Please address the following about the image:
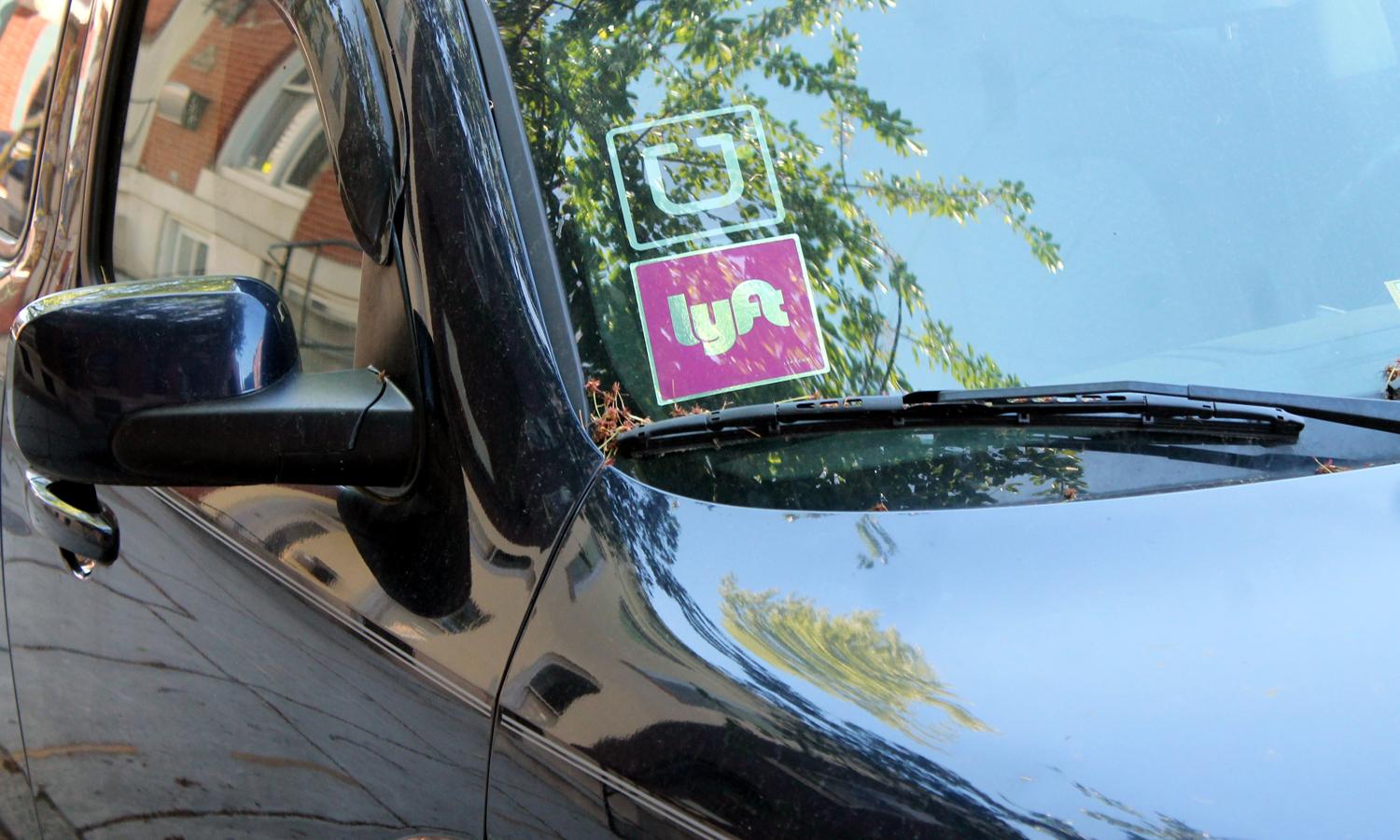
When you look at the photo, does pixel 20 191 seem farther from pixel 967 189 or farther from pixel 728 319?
pixel 967 189

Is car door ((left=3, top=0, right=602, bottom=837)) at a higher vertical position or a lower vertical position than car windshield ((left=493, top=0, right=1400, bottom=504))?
lower

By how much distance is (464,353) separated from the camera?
4.83 ft

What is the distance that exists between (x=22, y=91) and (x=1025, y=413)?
1.90 m

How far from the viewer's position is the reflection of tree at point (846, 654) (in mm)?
1152

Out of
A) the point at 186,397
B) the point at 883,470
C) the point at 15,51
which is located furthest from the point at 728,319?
the point at 15,51

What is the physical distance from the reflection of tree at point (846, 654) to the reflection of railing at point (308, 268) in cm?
65

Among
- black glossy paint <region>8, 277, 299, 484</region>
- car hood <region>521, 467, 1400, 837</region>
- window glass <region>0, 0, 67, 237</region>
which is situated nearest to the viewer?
car hood <region>521, 467, 1400, 837</region>

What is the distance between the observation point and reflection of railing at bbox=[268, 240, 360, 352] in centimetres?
169

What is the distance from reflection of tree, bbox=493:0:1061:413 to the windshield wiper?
0.05 metres

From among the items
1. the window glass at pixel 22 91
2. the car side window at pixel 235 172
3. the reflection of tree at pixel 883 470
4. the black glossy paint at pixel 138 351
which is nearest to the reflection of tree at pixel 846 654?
the reflection of tree at pixel 883 470

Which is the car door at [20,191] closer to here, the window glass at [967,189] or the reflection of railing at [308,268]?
the reflection of railing at [308,268]

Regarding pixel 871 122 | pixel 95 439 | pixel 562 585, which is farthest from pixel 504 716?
pixel 871 122

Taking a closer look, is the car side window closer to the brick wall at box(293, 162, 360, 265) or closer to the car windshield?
the brick wall at box(293, 162, 360, 265)

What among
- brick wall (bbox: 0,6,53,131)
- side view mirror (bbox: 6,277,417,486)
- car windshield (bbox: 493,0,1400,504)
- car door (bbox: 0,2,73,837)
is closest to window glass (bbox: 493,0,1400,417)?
car windshield (bbox: 493,0,1400,504)
